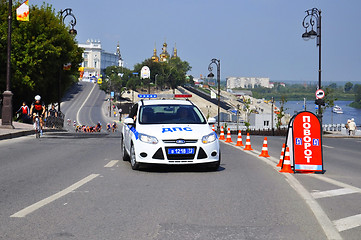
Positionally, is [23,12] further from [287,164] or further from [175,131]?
[287,164]

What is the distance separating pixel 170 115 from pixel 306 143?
312 centimetres

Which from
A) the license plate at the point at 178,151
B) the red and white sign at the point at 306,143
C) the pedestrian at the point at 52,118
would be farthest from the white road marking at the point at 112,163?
the pedestrian at the point at 52,118

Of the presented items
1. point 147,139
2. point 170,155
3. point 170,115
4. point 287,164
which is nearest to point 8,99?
point 170,115

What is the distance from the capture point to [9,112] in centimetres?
2706

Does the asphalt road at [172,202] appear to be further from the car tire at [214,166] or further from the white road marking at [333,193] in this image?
the car tire at [214,166]

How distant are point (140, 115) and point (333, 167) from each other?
5225mm

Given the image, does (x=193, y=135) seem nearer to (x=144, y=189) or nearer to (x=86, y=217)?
(x=144, y=189)

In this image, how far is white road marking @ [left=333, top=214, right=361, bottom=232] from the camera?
6336mm

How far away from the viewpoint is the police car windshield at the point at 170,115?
12789 mm

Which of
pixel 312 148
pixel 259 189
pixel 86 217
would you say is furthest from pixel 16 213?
pixel 312 148

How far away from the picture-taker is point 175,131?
11766 millimetres

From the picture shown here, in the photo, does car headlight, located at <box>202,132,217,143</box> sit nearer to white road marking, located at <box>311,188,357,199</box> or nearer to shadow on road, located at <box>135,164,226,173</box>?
shadow on road, located at <box>135,164,226,173</box>

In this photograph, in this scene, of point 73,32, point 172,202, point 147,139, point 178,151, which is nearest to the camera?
point 172,202

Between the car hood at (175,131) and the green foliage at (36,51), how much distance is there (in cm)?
3499
